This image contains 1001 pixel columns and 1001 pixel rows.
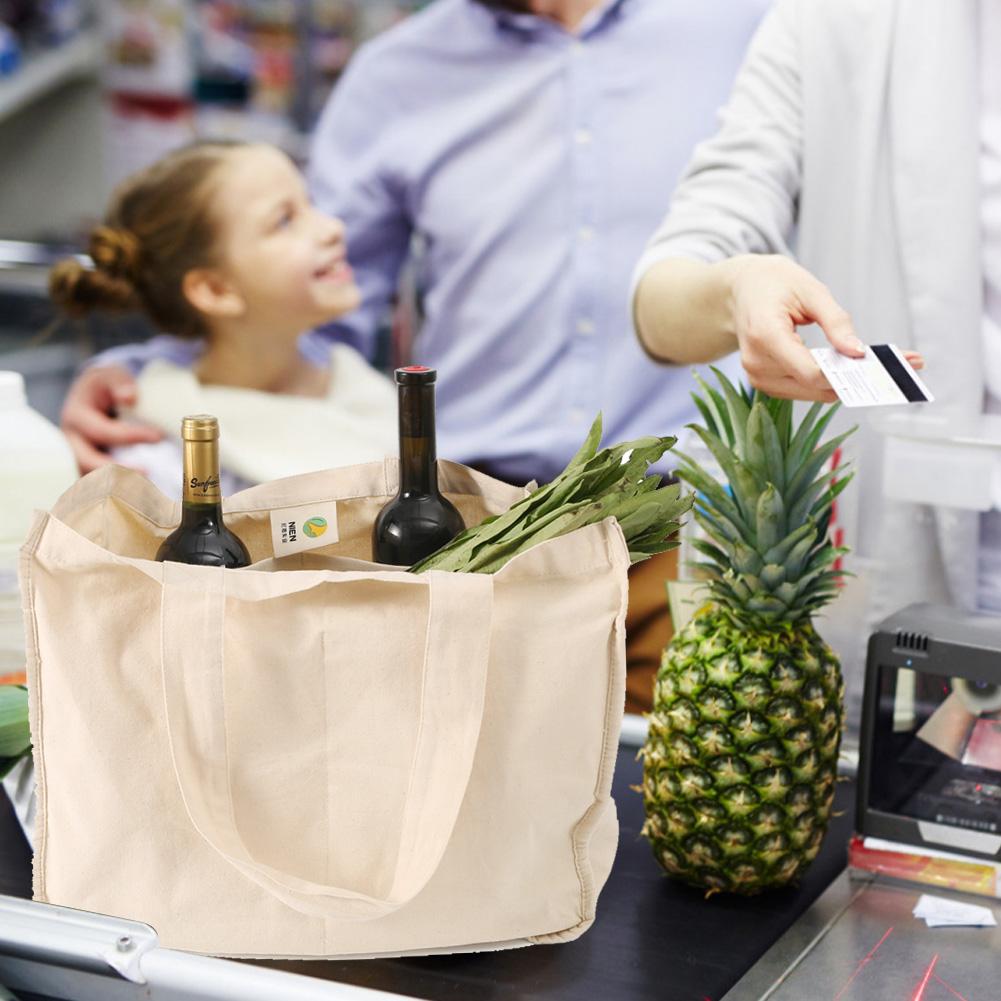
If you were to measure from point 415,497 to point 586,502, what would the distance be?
17cm

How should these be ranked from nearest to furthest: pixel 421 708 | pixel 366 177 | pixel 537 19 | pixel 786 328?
pixel 421 708
pixel 786 328
pixel 537 19
pixel 366 177

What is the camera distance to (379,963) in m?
0.93

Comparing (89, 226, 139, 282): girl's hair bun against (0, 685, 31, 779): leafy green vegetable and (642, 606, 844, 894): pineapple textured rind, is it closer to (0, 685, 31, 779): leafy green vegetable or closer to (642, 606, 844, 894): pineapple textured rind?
(0, 685, 31, 779): leafy green vegetable

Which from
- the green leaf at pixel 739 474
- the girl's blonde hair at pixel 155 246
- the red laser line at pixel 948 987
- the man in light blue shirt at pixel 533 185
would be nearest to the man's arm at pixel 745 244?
the green leaf at pixel 739 474

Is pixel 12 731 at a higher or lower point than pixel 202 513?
lower

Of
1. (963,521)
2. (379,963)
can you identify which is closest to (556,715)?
(379,963)

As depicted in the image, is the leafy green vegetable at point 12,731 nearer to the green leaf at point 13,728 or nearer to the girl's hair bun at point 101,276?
the green leaf at point 13,728

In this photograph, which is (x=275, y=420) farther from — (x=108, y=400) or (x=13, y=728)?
(x=13, y=728)

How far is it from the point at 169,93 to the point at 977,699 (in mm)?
4387

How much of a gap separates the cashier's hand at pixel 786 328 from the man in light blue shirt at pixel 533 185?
3.62 ft

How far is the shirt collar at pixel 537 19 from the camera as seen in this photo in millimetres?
2271

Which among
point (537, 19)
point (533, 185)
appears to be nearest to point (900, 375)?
point (533, 185)

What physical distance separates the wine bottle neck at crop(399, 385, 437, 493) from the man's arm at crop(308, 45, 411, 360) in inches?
60.8

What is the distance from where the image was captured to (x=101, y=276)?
2496 mm
